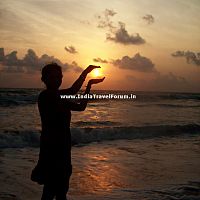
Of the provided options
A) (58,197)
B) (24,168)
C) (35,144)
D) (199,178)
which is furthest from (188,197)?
(35,144)

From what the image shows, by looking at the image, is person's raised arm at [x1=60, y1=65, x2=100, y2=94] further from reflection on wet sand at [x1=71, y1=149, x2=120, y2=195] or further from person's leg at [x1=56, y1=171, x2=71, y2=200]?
reflection on wet sand at [x1=71, y1=149, x2=120, y2=195]

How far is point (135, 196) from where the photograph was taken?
245 inches

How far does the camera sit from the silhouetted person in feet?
12.3

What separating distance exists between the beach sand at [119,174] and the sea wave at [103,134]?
215cm

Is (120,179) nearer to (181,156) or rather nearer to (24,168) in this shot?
(24,168)

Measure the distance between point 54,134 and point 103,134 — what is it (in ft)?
42.4

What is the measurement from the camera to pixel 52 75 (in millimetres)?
3801

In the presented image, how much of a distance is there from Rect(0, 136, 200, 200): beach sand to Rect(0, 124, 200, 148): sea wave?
2.15 meters

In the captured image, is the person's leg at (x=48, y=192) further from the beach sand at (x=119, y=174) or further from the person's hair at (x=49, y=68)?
Answer: the beach sand at (x=119, y=174)

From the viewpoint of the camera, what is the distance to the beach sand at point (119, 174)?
6.39 m

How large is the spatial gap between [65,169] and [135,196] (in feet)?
9.01

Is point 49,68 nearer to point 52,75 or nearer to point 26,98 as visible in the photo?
point 52,75

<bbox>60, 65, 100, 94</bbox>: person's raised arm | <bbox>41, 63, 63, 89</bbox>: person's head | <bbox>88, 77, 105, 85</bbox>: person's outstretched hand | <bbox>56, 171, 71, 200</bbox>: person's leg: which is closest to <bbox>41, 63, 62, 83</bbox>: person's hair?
<bbox>41, 63, 63, 89</bbox>: person's head

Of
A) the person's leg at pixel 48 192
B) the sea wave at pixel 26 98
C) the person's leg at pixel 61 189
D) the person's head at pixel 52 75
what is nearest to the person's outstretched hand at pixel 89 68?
the person's head at pixel 52 75
